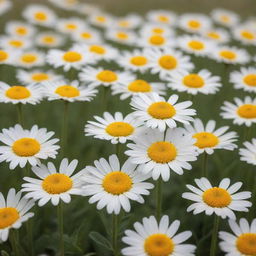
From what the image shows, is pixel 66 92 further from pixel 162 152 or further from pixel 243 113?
A: pixel 243 113

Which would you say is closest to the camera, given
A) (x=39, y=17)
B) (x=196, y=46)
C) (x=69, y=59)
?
(x=69, y=59)

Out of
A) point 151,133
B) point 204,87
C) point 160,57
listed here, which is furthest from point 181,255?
point 160,57

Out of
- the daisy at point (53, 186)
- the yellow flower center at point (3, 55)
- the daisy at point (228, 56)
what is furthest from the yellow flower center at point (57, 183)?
the daisy at point (228, 56)

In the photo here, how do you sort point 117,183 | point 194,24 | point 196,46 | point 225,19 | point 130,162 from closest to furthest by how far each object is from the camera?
point 117,183
point 130,162
point 196,46
point 194,24
point 225,19

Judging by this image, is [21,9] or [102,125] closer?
[102,125]

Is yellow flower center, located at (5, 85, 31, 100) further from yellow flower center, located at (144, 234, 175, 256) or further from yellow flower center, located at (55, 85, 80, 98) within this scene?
yellow flower center, located at (144, 234, 175, 256)

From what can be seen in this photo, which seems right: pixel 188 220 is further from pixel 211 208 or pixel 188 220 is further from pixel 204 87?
pixel 204 87

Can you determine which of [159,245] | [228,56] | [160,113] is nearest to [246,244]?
[159,245]
